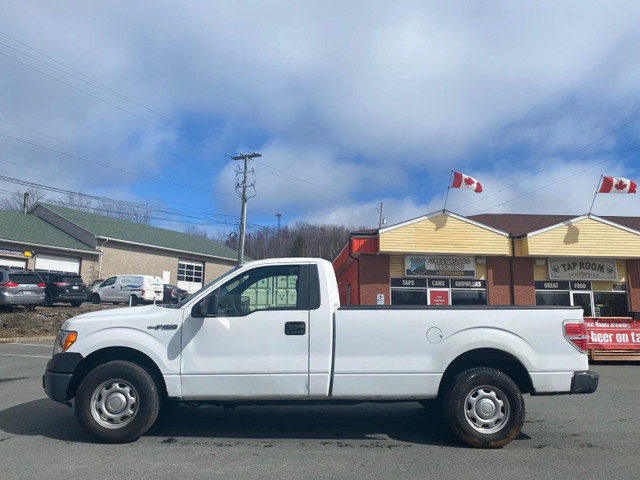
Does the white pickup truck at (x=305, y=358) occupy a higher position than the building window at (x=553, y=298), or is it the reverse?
the building window at (x=553, y=298)

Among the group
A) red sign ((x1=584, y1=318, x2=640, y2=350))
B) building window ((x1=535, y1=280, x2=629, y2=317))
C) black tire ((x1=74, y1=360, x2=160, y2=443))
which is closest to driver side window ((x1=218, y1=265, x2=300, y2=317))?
black tire ((x1=74, y1=360, x2=160, y2=443))

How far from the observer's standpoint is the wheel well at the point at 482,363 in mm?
5711

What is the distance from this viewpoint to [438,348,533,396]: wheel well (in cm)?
571

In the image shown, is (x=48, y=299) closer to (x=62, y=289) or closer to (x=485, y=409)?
(x=62, y=289)

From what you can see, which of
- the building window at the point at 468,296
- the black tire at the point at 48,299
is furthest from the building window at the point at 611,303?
the black tire at the point at 48,299

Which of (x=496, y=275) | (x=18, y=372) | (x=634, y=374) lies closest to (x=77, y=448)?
(x=18, y=372)

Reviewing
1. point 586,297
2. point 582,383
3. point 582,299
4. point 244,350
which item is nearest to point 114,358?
point 244,350

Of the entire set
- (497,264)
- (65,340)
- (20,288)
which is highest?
(497,264)

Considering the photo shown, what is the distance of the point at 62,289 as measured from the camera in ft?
79.0

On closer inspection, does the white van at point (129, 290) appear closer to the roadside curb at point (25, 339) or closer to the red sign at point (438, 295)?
the roadside curb at point (25, 339)

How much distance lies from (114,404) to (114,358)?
20.1 inches

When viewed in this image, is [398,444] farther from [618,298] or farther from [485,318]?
[618,298]

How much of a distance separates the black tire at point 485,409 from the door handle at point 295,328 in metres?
1.72

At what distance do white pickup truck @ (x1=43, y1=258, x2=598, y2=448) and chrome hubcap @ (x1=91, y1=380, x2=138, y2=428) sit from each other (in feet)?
0.03
